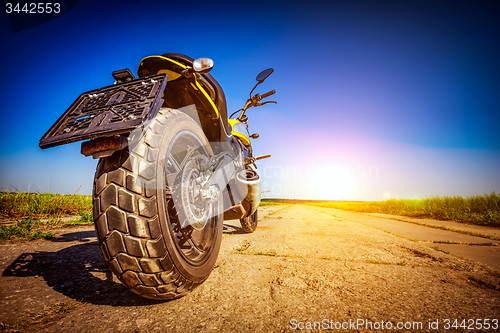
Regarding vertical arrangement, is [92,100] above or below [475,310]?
above

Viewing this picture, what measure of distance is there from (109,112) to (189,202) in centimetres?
84

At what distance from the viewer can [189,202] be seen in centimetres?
153

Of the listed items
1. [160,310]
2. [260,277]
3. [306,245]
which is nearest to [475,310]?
[260,277]

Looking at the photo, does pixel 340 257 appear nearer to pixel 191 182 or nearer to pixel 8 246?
pixel 191 182

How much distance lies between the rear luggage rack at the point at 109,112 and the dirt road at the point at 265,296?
2.50 ft

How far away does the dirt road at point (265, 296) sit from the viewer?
77 centimetres

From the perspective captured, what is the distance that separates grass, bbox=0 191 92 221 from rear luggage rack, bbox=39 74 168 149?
3.45 m

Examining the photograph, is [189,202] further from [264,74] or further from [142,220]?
[264,74]

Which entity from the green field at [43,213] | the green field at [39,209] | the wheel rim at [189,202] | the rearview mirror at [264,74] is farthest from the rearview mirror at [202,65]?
the green field at [39,209]

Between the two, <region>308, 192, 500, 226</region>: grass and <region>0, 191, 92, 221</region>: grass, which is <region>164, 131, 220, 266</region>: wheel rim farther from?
<region>308, 192, 500, 226</region>: grass

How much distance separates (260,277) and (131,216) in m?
0.87

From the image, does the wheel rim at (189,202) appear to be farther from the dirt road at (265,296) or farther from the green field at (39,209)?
the green field at (39,209)

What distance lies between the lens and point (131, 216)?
873 millimetres

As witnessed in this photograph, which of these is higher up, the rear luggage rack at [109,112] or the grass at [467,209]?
the rear luggage rack at [109,112]
